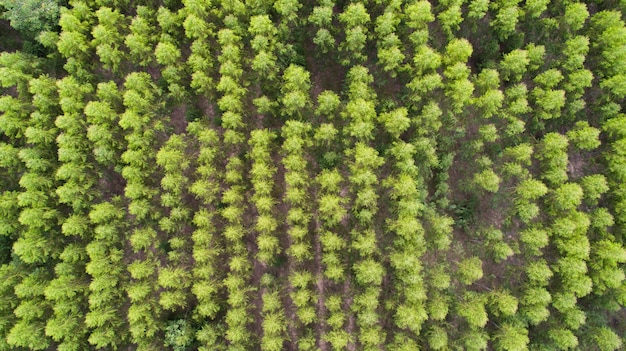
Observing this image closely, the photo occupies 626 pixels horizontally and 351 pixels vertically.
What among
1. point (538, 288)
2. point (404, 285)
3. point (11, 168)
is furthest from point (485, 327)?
point (11, 168)

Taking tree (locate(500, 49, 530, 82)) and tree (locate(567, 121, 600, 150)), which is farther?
tree (locate(567, 121, 600, 150))

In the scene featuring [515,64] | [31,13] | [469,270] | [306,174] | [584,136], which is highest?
[515,64]

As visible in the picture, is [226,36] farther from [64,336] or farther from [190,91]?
[64,336]

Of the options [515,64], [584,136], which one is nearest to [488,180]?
[584,136]

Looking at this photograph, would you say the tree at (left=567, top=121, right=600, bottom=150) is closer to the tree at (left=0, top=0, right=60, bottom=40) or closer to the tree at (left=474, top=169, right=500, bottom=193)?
the tree at (left=474, top=169, right=500, bottom=193)

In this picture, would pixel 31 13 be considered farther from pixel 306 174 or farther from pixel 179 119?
pixel 306 174

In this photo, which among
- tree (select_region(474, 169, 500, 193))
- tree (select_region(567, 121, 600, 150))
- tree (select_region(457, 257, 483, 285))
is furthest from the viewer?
tree (select_region(567, 121, 600, 150))

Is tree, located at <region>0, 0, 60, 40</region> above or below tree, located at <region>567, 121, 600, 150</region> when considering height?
below

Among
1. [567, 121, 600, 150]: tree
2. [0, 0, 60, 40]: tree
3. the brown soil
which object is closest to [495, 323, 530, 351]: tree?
[567, 121, 600, 150]: tree
